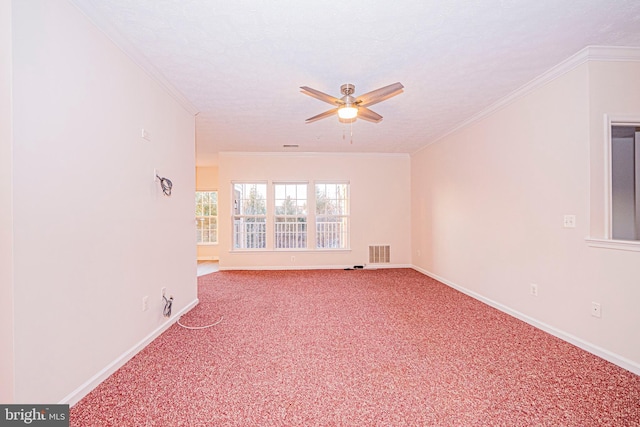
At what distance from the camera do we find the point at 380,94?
2.39 meters

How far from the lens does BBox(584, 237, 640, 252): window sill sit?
1.96m

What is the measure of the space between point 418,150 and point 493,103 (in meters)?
2.27

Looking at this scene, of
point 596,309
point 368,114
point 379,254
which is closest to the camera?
point 596,309

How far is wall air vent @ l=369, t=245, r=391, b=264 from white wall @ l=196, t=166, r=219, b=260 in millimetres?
4167

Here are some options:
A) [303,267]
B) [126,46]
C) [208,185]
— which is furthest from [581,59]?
[208,185]

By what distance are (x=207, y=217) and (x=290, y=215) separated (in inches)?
107

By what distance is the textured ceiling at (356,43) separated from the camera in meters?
1.76

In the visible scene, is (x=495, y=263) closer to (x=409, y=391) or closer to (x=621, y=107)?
(x=621, y=107)

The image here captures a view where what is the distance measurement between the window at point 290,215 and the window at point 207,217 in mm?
2327

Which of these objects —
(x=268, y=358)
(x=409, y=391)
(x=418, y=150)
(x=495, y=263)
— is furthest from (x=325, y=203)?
(x=409, y=391)

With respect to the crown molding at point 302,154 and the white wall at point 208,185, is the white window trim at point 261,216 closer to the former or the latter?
the crown molding at point 302,154

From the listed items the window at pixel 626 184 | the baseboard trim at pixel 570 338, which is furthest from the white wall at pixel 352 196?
the window at pixel 626 184

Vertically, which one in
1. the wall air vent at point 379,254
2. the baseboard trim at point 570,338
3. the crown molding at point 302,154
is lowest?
the baseboard trim at point 570,338

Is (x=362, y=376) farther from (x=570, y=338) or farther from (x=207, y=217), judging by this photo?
(x=207, y=217)
